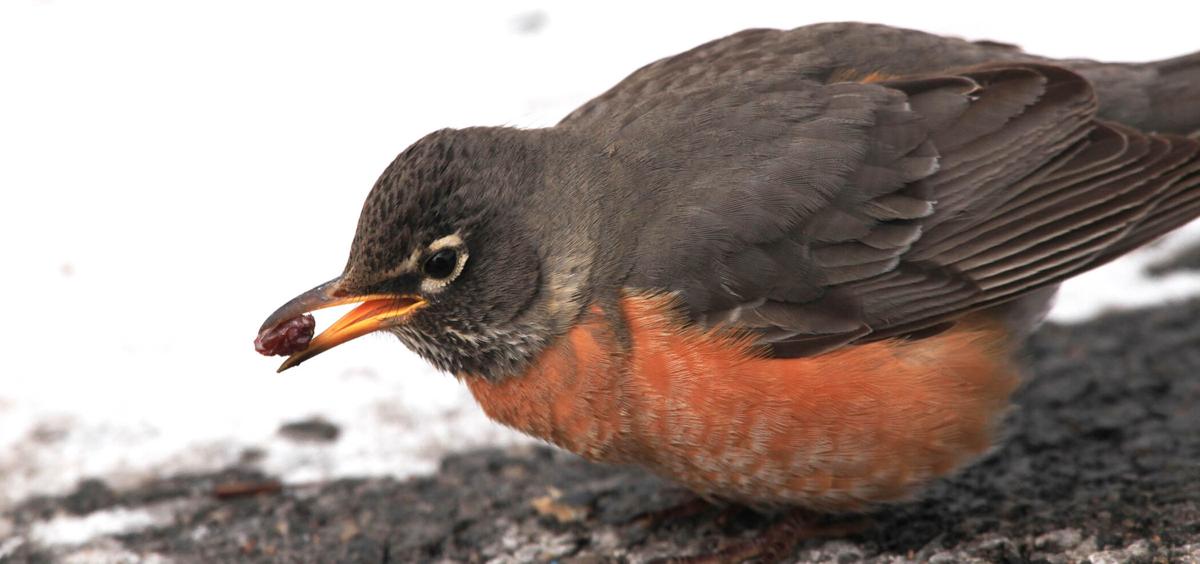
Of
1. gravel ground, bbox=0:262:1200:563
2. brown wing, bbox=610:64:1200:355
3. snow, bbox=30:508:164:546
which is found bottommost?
gravel ground, bbox=0:262:1200:563

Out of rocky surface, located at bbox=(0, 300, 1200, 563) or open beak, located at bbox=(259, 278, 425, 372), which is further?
rocky surface, located at bbox=(0, 300, 1200, 563)

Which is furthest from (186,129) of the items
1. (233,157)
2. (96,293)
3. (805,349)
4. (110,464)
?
(805,349)

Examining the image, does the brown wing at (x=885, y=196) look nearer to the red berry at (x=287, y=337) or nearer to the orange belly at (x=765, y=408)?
the orange belly at (x=765, y=408)

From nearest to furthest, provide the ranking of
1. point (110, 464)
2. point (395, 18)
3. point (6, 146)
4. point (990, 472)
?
point (990, 472), point (110, 464), point (6, 146), point (395, 18)

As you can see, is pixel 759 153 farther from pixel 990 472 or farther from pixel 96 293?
pixel 96 293

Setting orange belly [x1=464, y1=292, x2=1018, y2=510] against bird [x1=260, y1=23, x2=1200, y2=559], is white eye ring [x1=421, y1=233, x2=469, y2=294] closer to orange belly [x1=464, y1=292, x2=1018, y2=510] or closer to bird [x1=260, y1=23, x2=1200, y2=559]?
bird [x1=260, y1=23, x2=1200, y2=559]

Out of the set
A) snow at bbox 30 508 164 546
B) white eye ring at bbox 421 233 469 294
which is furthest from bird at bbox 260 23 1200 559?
snow at bbox 30 508 164 546

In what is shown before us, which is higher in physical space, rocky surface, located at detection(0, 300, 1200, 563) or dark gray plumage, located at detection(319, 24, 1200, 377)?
dark gray plumage, located at detection(319, 24, 1200, 377)
